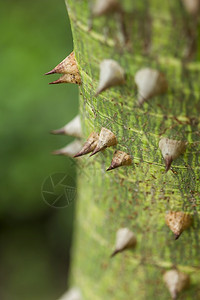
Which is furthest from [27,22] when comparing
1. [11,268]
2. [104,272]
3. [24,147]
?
[104,272]

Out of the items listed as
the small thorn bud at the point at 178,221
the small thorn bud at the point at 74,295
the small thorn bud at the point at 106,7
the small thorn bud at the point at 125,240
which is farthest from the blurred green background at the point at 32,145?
the small thorn bud at the point at 106,7

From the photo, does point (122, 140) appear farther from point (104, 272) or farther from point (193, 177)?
point (104, 272)

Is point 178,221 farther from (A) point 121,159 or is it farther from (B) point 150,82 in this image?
(B) point 150,82

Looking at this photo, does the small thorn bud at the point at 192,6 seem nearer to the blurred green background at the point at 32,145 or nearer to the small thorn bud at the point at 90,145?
the small thorn bud at the point at 90,145

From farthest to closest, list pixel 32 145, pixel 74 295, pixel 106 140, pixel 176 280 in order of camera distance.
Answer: pixel 32 145, pixel 74 295, pixel 176 280, pixel 106 140

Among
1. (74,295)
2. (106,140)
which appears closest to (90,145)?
(106,140)
